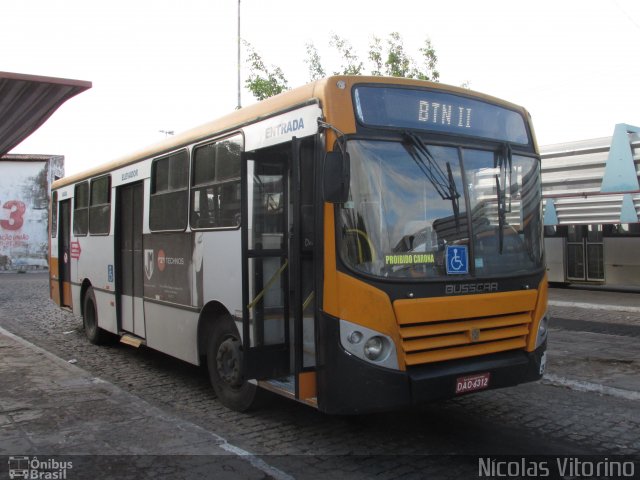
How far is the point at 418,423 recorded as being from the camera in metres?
5.64

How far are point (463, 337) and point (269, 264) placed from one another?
180 cm

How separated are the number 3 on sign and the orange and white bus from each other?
29472 mm

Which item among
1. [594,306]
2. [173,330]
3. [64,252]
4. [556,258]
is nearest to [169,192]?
[173,330]

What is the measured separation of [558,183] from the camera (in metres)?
15.7

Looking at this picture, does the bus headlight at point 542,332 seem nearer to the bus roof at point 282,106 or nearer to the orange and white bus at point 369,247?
the orange and white bus at point 369,247

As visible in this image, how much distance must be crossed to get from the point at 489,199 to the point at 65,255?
9073 mm

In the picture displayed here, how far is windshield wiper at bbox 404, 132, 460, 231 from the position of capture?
15.5 ft

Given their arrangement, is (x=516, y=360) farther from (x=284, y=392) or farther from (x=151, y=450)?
(x=151, y=450)

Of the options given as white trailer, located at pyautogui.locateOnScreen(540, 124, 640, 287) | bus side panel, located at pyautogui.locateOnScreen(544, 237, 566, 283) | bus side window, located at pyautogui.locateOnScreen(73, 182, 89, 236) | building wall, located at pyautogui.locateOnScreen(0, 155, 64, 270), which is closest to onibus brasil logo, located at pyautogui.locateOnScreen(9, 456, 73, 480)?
bus side window, located at pyautogui.locateOnScreen(73, 182, 89, 236)

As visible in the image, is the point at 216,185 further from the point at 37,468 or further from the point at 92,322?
the point at 92,322

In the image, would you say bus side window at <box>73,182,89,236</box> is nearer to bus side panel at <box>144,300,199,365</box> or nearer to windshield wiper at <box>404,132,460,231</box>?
bus side panel at <box>144,300,199,365</box>

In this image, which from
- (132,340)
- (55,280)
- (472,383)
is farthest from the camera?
(55,280)

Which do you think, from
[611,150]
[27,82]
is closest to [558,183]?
[611,150]

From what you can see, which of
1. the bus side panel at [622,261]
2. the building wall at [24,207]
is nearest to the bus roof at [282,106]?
the bus side panel at [622,261]
